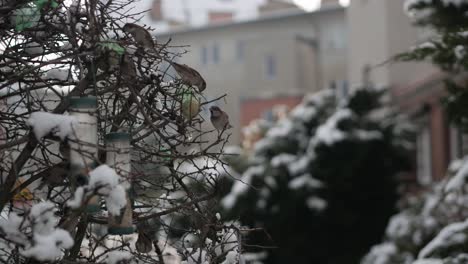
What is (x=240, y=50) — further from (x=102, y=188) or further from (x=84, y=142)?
(x=102, y=188)

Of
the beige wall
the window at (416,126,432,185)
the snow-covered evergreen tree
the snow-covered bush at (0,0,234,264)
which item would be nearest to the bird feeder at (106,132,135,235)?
the snow-covered bush at (0,0,234,264)

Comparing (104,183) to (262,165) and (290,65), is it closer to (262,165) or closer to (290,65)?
(262,165)

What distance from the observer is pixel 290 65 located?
41344mm

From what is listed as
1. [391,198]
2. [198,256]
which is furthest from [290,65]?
[198,256]

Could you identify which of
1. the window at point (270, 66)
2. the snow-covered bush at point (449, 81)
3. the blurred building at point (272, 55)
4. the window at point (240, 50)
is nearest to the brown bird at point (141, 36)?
the snow-covered bush at point (449, 81)

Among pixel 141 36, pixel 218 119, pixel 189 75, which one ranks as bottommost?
pixel 218 119

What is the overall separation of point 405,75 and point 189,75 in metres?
20.7

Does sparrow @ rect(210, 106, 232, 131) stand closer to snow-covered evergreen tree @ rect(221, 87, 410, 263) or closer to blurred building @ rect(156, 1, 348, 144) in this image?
snow-covered evergreen tree @ rect(221, 87, 410, 263)

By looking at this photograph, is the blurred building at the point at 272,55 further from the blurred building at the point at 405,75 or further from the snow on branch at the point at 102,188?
the snow on branch at the point at 102,188

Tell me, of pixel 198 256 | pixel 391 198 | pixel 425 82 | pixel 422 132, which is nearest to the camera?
pixel 198 256

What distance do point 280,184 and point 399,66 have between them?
8.35m

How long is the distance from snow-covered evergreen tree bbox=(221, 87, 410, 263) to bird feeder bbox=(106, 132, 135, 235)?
11.8 m

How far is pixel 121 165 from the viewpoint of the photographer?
2752mm

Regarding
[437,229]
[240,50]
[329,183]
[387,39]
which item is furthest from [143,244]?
[240,50]
